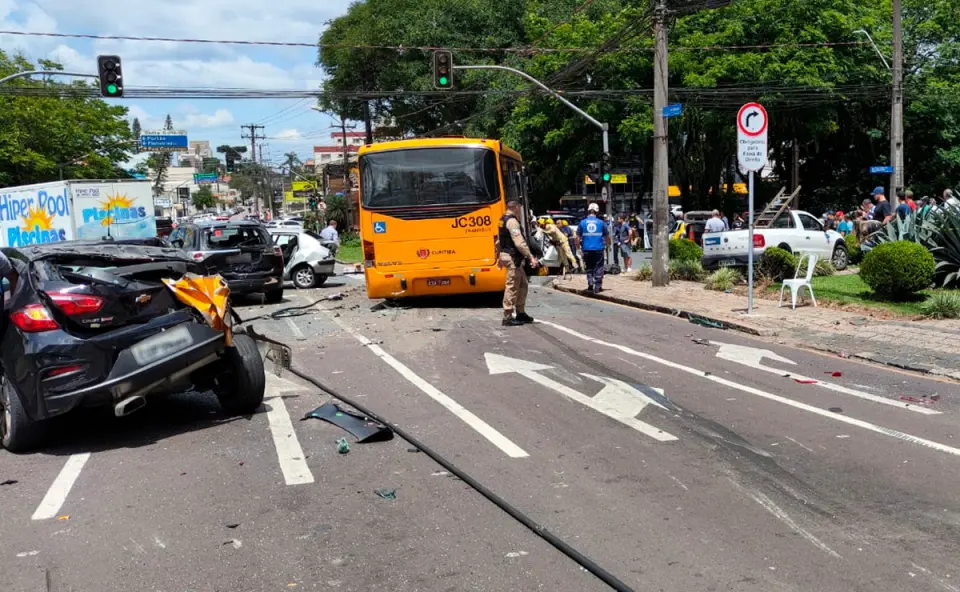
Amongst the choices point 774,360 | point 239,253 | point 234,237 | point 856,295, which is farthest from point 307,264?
point 774,360

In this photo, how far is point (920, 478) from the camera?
18.9ft

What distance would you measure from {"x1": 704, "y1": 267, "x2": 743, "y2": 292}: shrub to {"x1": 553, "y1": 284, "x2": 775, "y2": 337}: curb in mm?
2246

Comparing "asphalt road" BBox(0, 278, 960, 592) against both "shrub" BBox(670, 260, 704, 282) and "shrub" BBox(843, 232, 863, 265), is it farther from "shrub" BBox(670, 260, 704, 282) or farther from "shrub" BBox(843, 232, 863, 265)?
"shrub" BBox(843, 232, 863, 265)

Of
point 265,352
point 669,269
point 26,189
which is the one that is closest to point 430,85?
point 26,189

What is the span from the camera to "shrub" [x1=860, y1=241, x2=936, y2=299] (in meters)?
13.6

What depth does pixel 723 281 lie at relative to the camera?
57.6 feet

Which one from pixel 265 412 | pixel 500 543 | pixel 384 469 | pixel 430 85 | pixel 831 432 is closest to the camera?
pixel 500 543

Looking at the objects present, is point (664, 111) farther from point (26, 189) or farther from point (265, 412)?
point (26, 189)

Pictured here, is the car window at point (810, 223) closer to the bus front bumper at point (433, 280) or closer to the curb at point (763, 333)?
the curb at point (763, 333)

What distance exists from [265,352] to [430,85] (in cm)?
4203

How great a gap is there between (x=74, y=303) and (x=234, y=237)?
12.0 m

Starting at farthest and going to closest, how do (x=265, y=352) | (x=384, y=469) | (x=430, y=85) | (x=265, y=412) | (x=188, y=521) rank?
(x=430, y=85) < (x=265, y=352) < (x=265, y=412) < (x=384, y=469) < (x=188, y=521)

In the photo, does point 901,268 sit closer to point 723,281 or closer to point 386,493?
point 723,281

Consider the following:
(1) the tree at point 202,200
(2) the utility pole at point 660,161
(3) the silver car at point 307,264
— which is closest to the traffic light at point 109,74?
(3) the silver car at point 307,264
